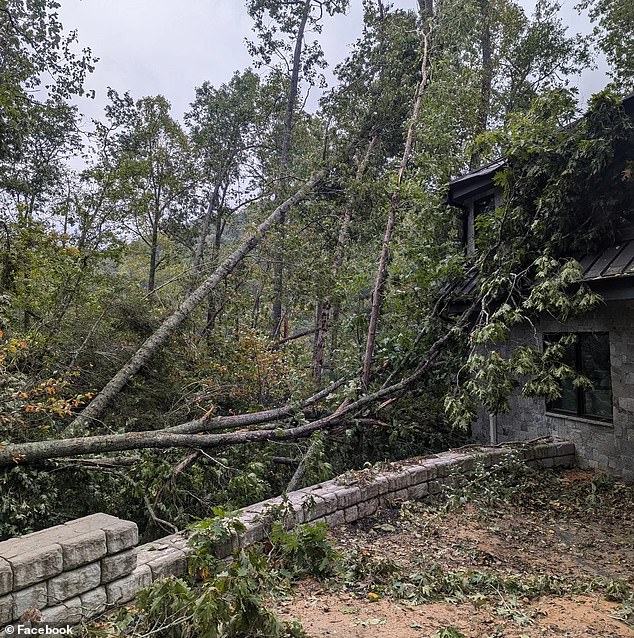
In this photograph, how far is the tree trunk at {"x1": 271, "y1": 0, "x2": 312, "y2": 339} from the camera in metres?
10.9

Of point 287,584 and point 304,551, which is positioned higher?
point 304,551

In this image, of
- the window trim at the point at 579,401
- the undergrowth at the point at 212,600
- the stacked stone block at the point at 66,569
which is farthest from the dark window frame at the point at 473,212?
the stacked stone block at the point at 66,569

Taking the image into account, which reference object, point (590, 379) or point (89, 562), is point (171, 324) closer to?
point (89, 562)

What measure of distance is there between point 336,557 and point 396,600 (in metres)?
0.60

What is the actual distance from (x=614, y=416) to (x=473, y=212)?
4.63m

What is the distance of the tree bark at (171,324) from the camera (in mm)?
6715

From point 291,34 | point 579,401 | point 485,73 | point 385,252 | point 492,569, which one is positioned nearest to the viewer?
point 492,569

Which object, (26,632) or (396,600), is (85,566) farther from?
(396,600)

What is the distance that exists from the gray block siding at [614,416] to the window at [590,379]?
0.15 m

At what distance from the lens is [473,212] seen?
9055 mm

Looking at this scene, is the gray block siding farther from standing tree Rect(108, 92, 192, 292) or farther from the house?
standing tree Rect(108, 92, 192, 292)

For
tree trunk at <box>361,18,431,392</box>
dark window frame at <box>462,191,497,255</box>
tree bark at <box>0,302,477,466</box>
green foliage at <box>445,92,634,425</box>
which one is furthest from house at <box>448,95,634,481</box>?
tree bark at <box>0,302,477,466</box>

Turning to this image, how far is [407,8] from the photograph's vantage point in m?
11.7

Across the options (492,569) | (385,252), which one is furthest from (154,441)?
(385,252)
